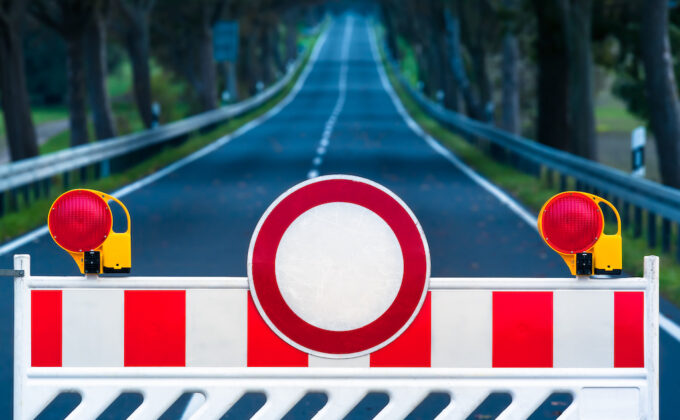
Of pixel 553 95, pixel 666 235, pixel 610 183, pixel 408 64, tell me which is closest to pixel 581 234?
pixel 666 235

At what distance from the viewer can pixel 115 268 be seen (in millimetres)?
4422

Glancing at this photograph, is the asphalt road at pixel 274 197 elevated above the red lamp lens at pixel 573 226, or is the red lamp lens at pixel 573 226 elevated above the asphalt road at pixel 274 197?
the red lamp lens at pixel 573 226

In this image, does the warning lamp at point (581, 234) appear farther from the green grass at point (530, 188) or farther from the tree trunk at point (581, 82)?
the tree trunk at point (581, 82)

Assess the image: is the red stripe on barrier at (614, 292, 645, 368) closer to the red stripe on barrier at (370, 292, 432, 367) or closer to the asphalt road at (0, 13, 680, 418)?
the red stripe on barrier at (370, 292, 432, 367)

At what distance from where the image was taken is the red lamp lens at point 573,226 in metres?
4.31

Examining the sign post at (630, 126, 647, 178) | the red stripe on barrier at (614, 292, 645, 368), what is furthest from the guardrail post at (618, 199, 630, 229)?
the red stripe on barrier at (614, 292, 645, 368)

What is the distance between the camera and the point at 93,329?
175 inches

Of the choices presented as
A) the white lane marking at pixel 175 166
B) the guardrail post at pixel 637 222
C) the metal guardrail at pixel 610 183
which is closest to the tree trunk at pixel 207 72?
the white lane marking at pixel 175 166

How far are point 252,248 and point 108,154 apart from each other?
1961 centimetres

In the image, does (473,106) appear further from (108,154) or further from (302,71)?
(302,71)

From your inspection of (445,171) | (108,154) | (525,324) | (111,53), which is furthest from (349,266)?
(111,53)

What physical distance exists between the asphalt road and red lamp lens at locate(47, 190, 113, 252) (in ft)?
8.23

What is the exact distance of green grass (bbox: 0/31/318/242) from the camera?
16.5 meters

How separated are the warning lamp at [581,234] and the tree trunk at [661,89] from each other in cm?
1513
